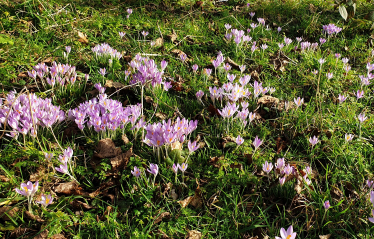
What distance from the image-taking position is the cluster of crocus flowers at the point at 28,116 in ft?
7.75

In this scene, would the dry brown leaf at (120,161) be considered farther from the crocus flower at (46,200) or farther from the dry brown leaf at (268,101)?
the dry brown leaf at (268,101)

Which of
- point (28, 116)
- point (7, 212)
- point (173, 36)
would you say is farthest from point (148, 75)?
point (7, 212)

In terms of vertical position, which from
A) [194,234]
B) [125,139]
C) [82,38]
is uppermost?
[82,38]

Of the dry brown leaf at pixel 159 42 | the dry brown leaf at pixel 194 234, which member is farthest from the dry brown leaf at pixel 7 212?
the dry brown leaf at pixel 159 42

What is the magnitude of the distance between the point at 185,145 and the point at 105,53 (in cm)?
172

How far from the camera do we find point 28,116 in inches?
95.7

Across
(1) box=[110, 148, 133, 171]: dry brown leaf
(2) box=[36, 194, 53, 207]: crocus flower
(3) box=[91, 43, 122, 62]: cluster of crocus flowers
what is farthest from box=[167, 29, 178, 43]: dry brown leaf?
(2) box=[36, 194, 53, 207]: crocus flower

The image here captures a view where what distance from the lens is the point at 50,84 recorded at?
309cm

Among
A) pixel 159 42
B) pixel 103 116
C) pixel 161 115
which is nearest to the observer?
pixel 103 116

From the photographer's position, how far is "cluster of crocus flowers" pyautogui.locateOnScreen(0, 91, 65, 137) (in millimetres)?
2361

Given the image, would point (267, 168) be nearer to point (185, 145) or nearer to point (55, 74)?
point (185, 145)

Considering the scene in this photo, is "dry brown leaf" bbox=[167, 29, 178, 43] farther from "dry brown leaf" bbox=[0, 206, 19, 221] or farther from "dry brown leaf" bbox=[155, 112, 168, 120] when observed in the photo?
"dry brown leaf" bbox=[0, 206, 19, 221]

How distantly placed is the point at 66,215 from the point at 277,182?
150 centimetres

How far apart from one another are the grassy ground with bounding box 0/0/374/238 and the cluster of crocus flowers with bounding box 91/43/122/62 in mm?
54
